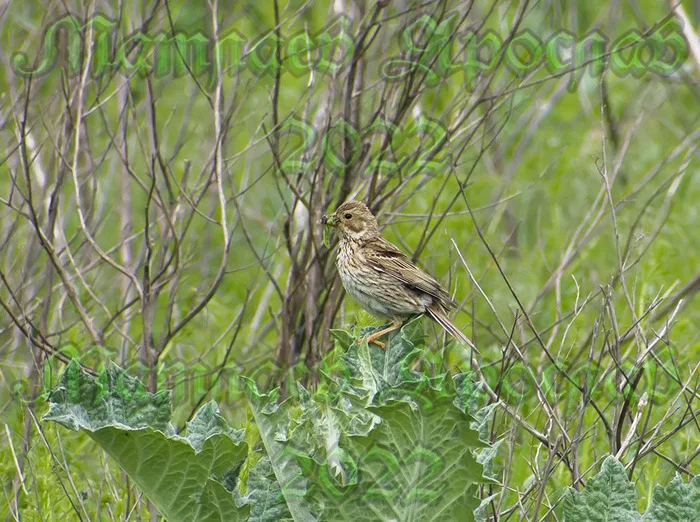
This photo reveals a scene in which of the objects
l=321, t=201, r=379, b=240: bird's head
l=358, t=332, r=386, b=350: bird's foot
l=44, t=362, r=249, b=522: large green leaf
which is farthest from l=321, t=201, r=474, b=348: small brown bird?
l=44, t=362, r=249, b=522: large green leaf

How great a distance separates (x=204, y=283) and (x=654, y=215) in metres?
3.39

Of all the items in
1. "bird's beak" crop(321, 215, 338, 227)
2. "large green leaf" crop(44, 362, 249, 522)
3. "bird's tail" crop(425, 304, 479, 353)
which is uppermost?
"bird's beak" crop(321, 215, 338, 227)

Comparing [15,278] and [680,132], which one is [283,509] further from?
[680,132]

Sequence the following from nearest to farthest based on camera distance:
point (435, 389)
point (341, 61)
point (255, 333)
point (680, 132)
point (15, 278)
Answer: point (435, 389) → point (341, 61) → point (15, 278) → point (255, 333) → point (680, 132)

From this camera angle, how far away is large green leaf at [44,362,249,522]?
11.1 feet

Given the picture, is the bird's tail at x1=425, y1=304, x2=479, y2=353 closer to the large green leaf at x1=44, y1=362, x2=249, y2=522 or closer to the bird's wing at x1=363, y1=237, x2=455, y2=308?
the bird's wing at x1=363, y1=237, x2=455, y2=308

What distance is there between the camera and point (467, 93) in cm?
558

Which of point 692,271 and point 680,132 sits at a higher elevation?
point 680,132

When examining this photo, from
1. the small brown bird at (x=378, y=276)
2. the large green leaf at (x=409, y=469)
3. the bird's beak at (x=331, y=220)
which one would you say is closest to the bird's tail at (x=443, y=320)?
the small brown bird at (x=378, y=276)

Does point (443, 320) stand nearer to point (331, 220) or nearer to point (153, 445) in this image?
point (331, 220)

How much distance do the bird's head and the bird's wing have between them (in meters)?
Result: 0.07

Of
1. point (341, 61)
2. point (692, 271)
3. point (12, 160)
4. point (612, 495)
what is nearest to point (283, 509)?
point (612, 495)

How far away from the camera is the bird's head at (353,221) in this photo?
16.3 ft

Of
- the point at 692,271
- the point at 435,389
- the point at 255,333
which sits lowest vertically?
the point at 255,333
